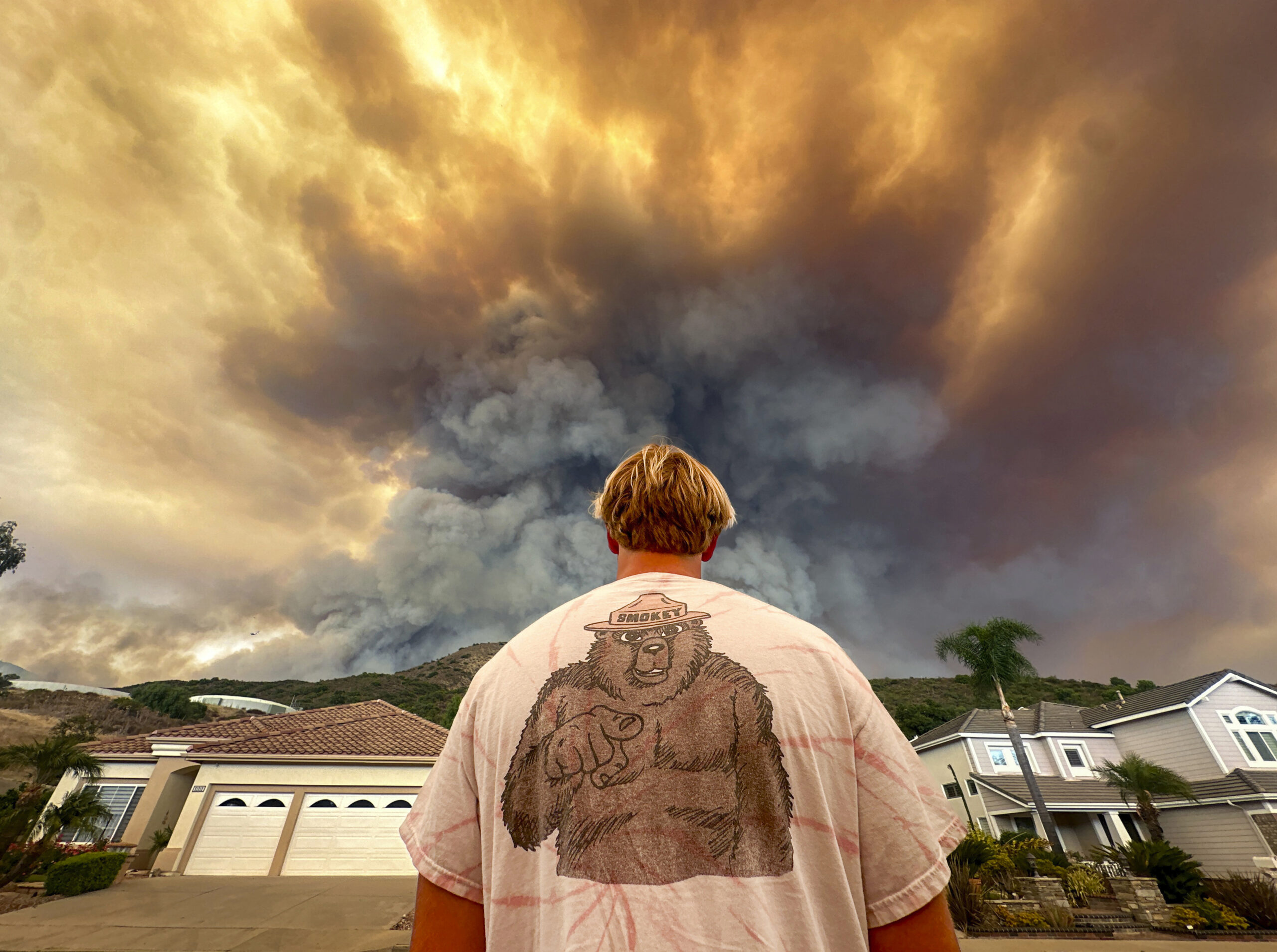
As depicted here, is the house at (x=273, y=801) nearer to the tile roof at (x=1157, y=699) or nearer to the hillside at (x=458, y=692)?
the hillside at (x=458, y=692)

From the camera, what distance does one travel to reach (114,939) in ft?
31.9

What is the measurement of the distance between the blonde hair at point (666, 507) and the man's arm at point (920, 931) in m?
1.09

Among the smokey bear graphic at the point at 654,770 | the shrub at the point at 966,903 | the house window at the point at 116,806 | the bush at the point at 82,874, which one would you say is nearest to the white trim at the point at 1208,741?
the shrub at the point at 966,903

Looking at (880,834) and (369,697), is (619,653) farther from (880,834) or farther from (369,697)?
(369,697)

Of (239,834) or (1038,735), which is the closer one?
(239,834)

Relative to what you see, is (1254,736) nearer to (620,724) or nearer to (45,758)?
(620,724)

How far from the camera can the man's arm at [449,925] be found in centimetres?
132

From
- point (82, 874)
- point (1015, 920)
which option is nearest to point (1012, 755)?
point (1015, 920)

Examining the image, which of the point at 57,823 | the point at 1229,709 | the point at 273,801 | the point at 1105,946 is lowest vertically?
the point at 1105,946

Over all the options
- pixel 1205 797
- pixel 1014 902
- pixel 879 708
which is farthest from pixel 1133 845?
pixel 879 708

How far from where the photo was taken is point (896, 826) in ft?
3.94

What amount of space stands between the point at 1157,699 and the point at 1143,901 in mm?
20113

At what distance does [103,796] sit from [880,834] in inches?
1199

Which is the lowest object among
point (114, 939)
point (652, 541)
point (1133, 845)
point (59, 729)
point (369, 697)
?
point (114, 939)
